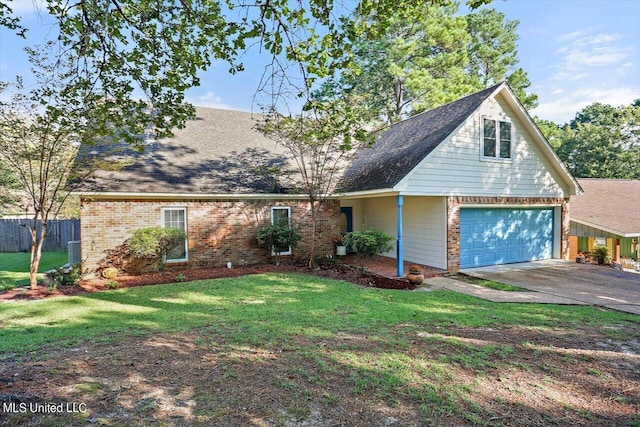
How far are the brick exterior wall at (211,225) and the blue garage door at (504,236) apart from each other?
4953mm

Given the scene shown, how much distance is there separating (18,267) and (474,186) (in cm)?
1680

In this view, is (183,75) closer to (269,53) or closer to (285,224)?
(269,53)

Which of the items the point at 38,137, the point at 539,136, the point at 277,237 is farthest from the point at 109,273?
the point at 539,136

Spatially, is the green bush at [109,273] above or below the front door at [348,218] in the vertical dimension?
below

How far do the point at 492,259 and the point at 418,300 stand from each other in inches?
241

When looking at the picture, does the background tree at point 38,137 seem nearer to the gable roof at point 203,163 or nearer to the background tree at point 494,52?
the gable roof at point 203,163

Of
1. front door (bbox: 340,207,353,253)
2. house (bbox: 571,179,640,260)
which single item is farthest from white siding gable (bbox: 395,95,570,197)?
front door (bbox: 340,207,353,253)

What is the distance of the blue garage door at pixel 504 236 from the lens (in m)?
11.7

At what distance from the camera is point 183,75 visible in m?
5.57

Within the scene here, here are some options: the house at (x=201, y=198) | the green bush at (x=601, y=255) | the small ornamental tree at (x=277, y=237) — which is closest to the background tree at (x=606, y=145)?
the green bush at (x=601, y=255)

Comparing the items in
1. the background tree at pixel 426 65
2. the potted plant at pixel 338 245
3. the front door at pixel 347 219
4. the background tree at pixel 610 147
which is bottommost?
the potted plant at pixel 338 245

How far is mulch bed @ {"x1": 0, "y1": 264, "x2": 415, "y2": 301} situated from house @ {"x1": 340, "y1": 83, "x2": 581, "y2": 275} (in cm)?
125

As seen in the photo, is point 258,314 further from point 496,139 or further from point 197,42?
point 496,139

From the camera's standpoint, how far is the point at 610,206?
15.6 meters
